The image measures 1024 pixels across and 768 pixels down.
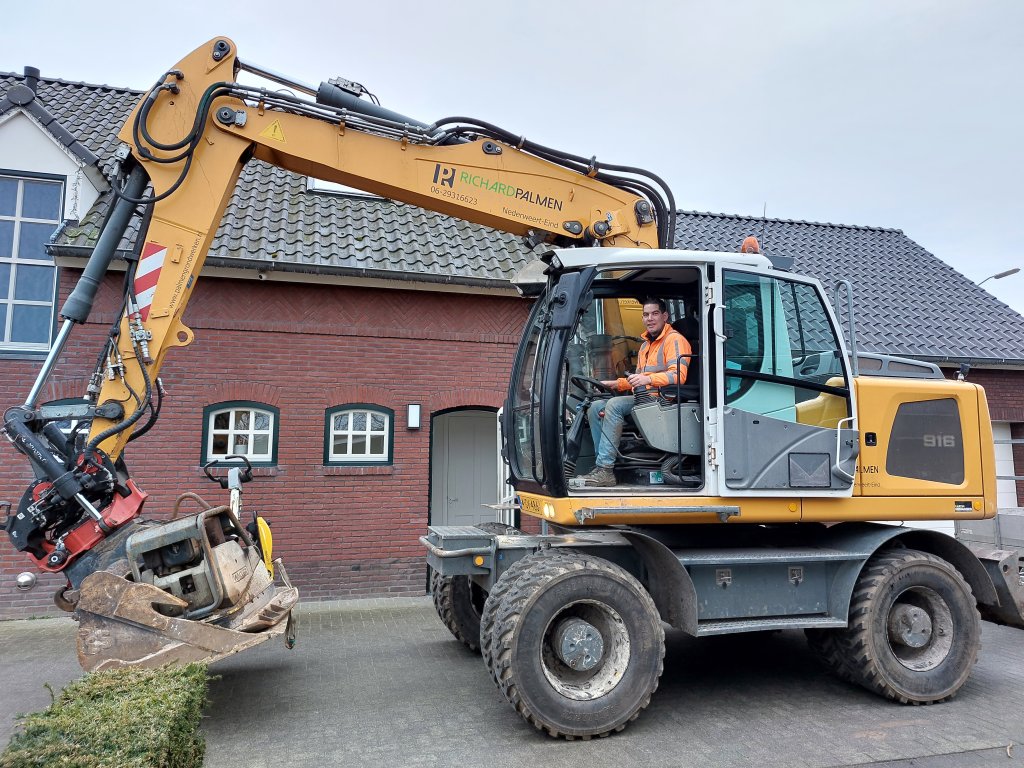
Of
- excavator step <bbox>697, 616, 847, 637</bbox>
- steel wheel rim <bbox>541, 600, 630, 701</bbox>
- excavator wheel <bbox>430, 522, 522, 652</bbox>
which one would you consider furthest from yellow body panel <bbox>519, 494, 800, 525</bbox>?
excavator wheel <bbox>430, 522, 522, 652</bbox>

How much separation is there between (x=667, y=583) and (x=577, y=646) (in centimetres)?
83

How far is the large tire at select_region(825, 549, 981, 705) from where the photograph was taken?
16.1ft

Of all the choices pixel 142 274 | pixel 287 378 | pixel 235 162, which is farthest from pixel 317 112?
pixel 287 378

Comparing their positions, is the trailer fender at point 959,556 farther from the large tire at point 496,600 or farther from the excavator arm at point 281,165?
the excavator arm at point 281,165

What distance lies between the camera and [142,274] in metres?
4.92

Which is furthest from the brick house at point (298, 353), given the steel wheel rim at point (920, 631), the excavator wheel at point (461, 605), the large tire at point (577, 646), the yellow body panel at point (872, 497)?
the steel wheel rim at point (920, 631)

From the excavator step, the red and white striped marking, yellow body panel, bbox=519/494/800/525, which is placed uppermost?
the red and white striped marking

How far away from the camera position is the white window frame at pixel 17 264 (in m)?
7.72

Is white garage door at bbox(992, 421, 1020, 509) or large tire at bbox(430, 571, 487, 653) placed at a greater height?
white garage door at bbox(992, 421, 1020, 509)

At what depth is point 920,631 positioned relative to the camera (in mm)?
5078

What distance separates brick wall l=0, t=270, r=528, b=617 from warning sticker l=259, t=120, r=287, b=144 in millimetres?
3429

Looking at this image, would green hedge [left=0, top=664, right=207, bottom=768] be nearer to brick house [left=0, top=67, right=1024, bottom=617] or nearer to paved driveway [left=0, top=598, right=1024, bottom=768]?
paved driveway [left=0, top=598, right=1024, bottom=768]

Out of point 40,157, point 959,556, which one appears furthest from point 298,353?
point 959,556

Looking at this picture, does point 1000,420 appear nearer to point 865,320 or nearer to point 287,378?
point 865,320
